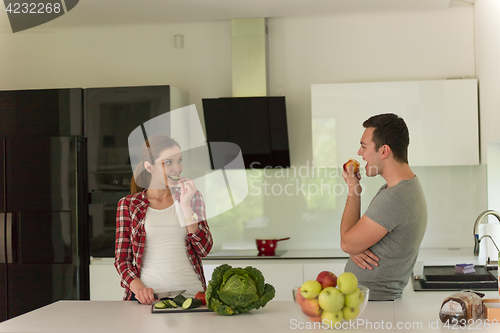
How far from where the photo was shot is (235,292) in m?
1.53

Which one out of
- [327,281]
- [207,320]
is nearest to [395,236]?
[327,281]

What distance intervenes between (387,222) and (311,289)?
0.47 m

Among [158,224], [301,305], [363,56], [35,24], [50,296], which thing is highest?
[35,24]

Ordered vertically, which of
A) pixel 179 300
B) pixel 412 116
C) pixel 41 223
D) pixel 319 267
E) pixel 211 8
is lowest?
pixel 319 267

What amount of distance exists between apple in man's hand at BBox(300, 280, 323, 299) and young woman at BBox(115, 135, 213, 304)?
26.3 inches

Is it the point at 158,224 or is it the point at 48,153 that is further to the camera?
the point at 48,153

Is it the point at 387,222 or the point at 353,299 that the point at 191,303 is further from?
the point at 387,222

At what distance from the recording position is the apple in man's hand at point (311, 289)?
135 centimetres

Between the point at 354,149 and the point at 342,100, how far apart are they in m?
0.35

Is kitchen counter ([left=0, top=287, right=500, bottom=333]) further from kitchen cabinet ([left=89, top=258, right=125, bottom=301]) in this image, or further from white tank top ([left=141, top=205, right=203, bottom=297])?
kitchen cabinet ([left=89, top=258, right=125, bottom=301])

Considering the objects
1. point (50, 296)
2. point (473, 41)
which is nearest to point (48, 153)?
point (50, 296)

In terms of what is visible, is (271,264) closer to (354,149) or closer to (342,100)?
(354,149)

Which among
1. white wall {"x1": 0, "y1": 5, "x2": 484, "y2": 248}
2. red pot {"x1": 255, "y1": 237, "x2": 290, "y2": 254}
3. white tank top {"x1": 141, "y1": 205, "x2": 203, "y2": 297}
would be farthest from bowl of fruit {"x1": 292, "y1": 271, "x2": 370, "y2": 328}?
white wall {"x1": 0, "y1": 5, "x2": 484, "y2": 248}

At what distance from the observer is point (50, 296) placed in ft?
11.0
